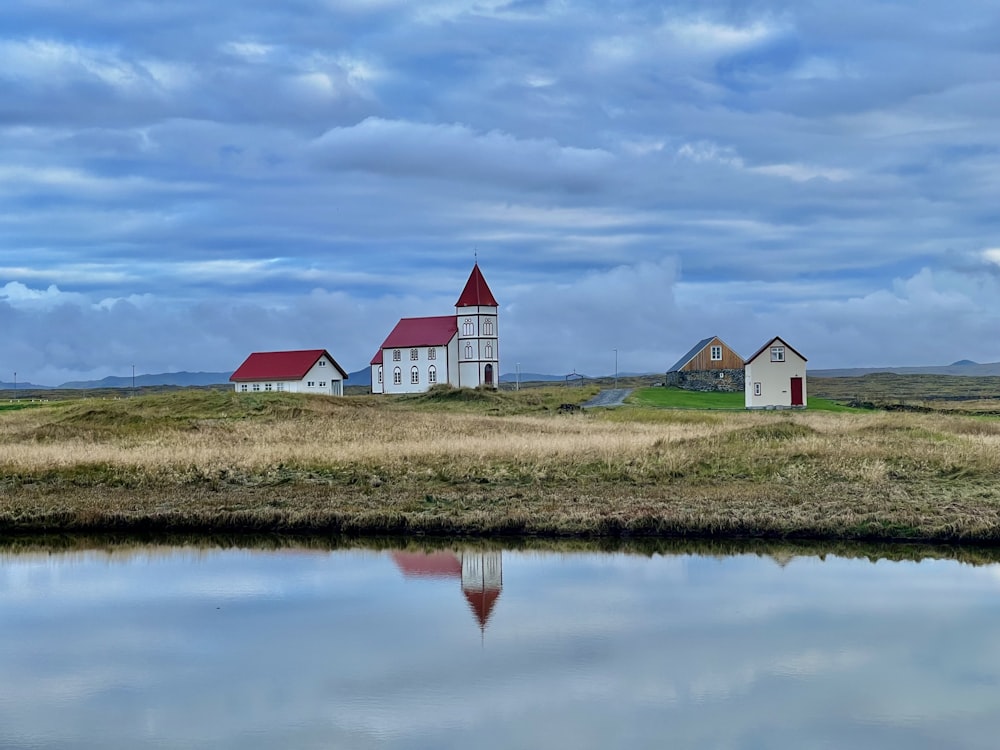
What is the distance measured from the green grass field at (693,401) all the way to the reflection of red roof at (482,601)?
42.3 metres

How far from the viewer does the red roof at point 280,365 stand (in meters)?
81.8

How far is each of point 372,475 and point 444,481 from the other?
5.90 ft

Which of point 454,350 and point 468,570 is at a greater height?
point 454,350

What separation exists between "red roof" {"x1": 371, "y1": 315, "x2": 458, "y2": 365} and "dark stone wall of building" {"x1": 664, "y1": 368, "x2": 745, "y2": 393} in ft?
58.8

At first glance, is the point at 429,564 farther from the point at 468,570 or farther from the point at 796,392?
the point at 796,392

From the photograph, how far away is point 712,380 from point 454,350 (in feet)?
64.5

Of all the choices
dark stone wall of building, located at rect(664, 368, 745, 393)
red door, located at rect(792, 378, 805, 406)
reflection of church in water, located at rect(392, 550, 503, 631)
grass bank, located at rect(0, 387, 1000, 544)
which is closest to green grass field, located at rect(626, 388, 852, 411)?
red door, located at rect(792, 378, 805, 406)

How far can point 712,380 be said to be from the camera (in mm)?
74625

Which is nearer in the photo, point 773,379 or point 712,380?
point 773,379

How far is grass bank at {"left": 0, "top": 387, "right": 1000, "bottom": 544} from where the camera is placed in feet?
65.1

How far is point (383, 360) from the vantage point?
84438 mm

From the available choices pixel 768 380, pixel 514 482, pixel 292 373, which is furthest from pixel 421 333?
pixel 514 482

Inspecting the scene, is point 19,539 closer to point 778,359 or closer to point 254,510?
point 254,510

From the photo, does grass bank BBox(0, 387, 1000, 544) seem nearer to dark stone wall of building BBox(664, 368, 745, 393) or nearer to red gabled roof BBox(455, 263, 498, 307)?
dark stone wall of building BBox(664, 368, 745, 393)
